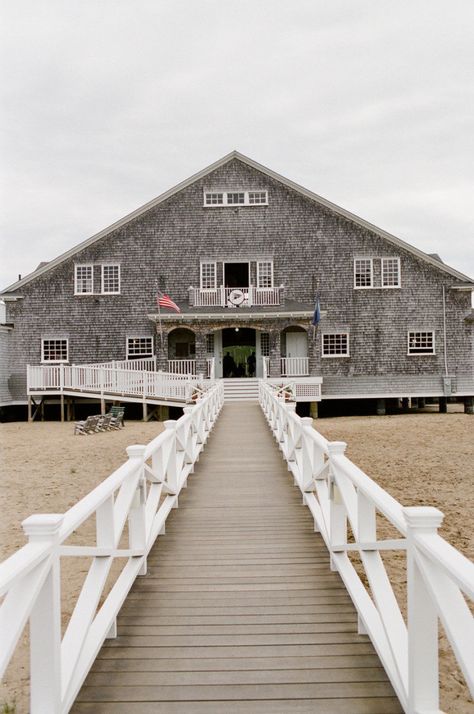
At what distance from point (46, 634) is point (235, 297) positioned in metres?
22.7

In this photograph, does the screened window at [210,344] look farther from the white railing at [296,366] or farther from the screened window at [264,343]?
the white railing at [296,366]

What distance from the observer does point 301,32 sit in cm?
→ 819

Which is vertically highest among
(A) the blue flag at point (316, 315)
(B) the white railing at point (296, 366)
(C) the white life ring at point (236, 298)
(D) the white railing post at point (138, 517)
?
(C) the white life ring at point (236, 298)

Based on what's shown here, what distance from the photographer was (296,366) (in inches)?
1000

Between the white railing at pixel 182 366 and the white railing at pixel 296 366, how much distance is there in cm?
408

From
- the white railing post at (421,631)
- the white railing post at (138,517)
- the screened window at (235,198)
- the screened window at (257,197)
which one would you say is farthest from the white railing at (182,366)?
the white railing post at (421,631)

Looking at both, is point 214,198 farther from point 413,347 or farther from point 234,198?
point 413,347

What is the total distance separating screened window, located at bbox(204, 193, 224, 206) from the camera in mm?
26094

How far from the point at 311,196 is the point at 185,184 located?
19.2 feet

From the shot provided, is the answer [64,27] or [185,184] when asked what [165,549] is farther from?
[185,184]

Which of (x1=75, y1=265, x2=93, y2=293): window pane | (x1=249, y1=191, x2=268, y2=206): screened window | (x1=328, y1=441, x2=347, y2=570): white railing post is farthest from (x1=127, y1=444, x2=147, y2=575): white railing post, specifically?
(x1=249, y1=191, x2=268, y2=206): screened window

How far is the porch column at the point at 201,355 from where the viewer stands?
25125 millimetres

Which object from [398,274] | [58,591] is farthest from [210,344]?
[58,591]

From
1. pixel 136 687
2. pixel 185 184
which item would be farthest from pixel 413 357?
pixel 136 687
